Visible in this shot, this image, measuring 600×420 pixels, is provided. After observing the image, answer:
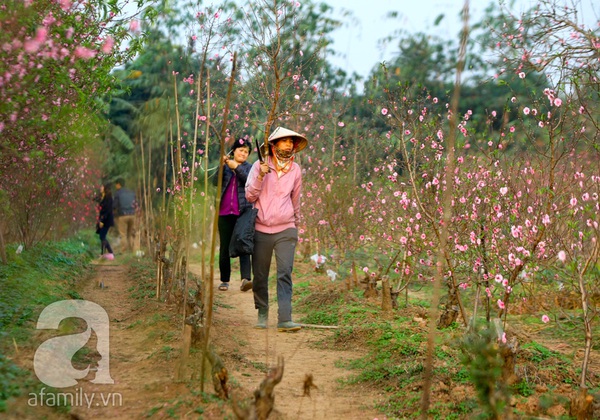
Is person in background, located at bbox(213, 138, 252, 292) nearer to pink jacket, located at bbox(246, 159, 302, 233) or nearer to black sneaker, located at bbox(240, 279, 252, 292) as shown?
black sneaker, located at bbox(240, 279, 252, 292)

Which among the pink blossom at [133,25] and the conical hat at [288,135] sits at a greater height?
the pink blossom at [133,25]

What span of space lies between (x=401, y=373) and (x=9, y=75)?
345 cm

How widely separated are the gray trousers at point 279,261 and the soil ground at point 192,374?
1.16ft

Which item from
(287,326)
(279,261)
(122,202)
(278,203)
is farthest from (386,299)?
(122,202)

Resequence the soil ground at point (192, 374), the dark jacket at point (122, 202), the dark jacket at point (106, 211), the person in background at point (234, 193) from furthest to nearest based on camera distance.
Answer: the dark jacket at point (122, 202) < the dark jacket at point (106, 211) < the person in background at point (234, 193) < the soil ground at point (192, 374)

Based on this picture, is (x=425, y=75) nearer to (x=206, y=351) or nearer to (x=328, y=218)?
(x=328, y=218)

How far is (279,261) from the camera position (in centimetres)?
669

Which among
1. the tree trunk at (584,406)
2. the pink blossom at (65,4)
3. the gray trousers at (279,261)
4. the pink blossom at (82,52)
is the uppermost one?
the pink blossom at (65,4)

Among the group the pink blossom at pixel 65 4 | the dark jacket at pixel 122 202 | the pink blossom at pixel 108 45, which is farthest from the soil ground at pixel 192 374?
the dark jacket at pixel 122 202

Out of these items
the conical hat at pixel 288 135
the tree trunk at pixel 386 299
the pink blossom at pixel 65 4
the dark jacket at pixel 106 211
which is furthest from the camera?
the dark jacket at pixel 106 211

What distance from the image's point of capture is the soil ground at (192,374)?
3891 millimetres

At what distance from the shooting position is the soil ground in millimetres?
3891

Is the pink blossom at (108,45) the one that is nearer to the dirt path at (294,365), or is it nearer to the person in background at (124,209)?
the dirt path at (294,365)

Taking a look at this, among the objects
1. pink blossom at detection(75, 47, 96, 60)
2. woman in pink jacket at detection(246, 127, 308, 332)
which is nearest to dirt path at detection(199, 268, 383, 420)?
woman in pink jacket at detection(246, 127, 308, 332)
